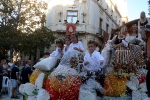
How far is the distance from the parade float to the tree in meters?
18.9

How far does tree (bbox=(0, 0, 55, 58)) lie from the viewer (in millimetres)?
23594

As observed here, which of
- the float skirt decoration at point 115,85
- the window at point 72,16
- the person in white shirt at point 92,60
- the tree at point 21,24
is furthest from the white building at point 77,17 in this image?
the float skirt decoration at point 115,85

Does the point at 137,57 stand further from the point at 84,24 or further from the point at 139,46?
the point at 84,24

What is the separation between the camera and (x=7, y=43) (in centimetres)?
2342

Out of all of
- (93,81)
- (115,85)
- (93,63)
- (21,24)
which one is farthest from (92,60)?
(21,24)

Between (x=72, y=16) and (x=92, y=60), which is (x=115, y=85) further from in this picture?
(x=72, y=16)

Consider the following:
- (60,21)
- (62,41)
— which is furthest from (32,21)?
(62,41)

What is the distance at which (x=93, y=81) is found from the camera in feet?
16.6

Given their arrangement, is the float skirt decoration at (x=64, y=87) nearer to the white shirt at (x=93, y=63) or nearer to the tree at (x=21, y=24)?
the white shirt at (x=93, y=63)

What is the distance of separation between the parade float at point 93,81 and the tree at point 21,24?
18.9 meters

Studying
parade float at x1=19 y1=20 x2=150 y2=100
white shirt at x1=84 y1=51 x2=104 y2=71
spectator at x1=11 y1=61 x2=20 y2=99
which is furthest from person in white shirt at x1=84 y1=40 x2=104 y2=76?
spectator at x1=11 y1=61 x2=20 y2=99

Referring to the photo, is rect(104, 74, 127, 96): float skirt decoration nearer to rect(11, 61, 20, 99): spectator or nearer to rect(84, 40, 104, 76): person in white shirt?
rect(84, 40, 104, 76): person in white shirt

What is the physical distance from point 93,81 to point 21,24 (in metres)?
20.0

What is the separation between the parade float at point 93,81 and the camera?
16.1 feet
